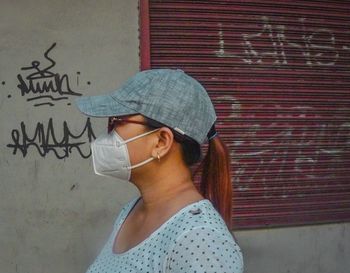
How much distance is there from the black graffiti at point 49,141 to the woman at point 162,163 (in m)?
2.71

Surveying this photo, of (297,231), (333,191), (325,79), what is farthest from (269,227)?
(325,79)

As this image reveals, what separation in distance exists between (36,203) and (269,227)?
200cm

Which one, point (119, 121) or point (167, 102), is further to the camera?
point (119, 121)

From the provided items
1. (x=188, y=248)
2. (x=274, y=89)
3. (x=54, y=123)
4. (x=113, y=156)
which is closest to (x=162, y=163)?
(x=113, y=156)

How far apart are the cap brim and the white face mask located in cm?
10

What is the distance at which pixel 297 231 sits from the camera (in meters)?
5.28

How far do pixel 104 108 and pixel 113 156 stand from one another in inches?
6.9

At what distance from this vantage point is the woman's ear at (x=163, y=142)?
1.82m

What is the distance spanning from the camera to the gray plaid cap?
5.85ft

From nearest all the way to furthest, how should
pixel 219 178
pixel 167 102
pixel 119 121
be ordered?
pixel 167 102
pixel 119 121
pixel 219 178

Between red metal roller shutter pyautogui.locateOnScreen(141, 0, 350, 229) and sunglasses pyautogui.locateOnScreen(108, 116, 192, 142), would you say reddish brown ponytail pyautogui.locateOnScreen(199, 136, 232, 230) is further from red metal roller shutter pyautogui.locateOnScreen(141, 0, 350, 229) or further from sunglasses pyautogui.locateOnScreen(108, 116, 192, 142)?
red metal roller shutter pyautogui.locateOnScreen(141, 0, 350, 229)

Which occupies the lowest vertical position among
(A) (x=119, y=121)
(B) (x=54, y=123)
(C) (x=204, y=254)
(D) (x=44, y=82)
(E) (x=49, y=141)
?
(E) (x=49, y=141)

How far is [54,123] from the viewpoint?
15.2 feet

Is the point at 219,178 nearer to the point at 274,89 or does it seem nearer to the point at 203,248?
the point at 203,248
